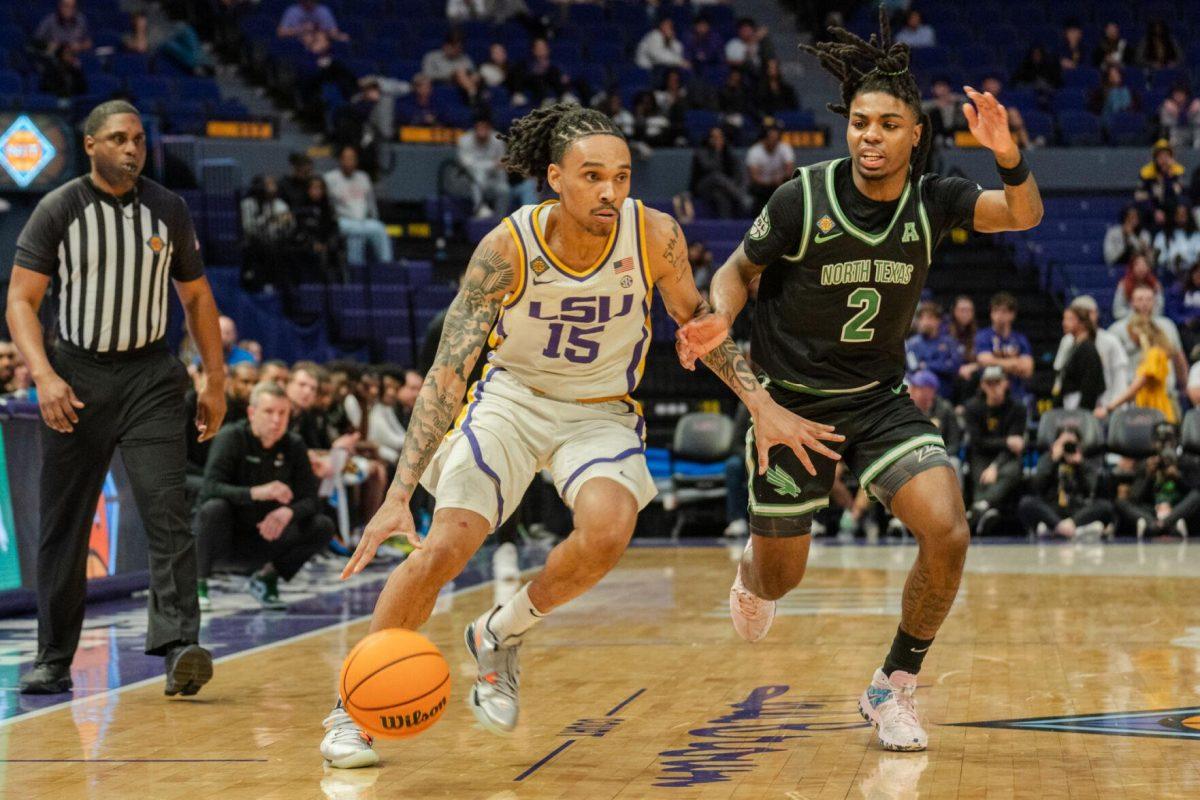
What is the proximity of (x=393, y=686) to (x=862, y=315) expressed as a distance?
6.33ft

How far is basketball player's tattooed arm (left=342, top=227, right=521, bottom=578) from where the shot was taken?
4863mm

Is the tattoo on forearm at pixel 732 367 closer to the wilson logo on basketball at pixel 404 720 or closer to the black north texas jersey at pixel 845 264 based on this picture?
the black north texas jersey at pixel 845 264

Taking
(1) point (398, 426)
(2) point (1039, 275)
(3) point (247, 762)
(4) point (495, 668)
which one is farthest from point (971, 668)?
(2) point (1039, 275)

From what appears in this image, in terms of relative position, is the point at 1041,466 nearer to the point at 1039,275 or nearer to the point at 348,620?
the point at 1039,275

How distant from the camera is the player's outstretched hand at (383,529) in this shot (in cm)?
445

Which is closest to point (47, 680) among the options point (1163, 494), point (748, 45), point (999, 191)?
point (999, 191)

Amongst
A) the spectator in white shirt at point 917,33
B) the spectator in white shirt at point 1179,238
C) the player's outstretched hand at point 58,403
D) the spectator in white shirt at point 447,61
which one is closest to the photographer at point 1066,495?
the spectator in white shirt at point 1179,238

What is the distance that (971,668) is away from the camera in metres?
6.75

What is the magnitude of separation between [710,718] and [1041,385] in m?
11.8

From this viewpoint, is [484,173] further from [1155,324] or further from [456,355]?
[456,355]


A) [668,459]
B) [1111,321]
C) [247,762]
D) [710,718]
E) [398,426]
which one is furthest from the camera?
[1111,321]

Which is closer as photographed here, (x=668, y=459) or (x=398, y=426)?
(x=398, y=426)

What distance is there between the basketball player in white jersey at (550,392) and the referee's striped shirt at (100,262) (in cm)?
168

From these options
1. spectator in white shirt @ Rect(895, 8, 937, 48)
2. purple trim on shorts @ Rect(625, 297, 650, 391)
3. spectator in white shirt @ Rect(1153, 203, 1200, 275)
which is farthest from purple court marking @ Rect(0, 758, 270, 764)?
spectator in white shirt @ Rect(895, 8, 937, 48)
